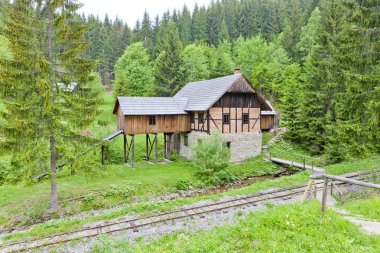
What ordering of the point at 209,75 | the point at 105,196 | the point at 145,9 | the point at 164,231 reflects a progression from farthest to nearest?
1. the point at 145,9
2. the point at 209,75
3. the point at 105,196
4. the point at 164,231

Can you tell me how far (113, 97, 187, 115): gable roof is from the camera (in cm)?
2127

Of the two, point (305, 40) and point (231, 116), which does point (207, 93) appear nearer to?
point (231, 116)

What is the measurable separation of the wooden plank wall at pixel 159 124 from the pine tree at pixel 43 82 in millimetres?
7257

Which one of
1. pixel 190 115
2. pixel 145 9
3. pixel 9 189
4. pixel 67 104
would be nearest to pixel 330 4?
pixel 190 115

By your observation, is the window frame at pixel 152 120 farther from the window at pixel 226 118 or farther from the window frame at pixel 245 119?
the window frame at pixel 245 119

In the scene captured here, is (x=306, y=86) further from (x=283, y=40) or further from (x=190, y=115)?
(x=283, y=40)

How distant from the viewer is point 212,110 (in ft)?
74.8

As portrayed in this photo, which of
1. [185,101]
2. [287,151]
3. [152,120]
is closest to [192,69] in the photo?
[185,101]

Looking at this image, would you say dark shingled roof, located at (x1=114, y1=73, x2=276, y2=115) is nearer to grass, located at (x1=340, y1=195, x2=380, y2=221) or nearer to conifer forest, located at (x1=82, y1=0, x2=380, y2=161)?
conifer forest, located at (x1=82, y1=0, x2=380, y2=161)

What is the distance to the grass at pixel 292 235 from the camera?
5051 mm

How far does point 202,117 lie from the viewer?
23078 millimetres

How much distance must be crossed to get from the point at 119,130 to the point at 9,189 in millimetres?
8391

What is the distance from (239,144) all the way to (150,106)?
28.2 feet

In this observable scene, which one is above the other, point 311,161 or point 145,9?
point 145,9
